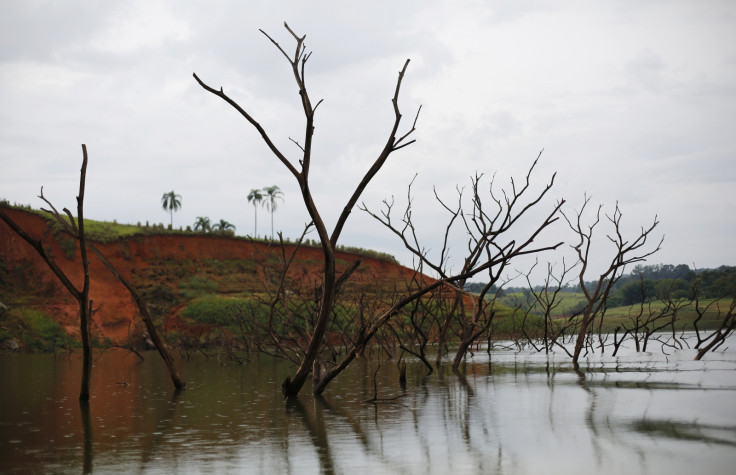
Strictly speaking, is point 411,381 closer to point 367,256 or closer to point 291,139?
point 291,139

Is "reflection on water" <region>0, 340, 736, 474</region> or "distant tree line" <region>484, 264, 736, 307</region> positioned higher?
"distant tree line" <region>484, 264, 736, 307</region>

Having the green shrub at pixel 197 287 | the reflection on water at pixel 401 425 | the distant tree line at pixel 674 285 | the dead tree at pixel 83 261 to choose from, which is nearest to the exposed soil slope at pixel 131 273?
the green shrub at pixel 197 287

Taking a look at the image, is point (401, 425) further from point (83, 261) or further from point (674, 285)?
point (674, 285)

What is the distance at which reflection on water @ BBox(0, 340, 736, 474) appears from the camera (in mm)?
8555

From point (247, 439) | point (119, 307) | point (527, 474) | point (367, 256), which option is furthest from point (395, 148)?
point (367, 256)

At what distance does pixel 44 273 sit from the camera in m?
54.8

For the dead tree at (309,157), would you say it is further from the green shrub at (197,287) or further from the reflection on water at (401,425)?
the green shrub at (197,287)

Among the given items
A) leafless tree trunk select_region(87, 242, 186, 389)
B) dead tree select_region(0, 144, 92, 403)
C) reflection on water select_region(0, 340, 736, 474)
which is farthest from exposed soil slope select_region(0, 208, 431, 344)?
dead tree select_region(0, 144, 92, 403)

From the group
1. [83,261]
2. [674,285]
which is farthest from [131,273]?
[83,261]

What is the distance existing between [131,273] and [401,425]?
52.4 m

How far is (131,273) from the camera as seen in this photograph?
60.0 m

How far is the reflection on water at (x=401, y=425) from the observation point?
337 inches

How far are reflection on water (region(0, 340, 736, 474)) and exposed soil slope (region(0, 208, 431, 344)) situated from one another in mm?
28703

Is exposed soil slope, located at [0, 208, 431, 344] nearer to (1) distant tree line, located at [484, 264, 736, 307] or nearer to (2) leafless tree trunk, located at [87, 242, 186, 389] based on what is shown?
(1) distant tree line, located at [484, 264, 736, 307]
